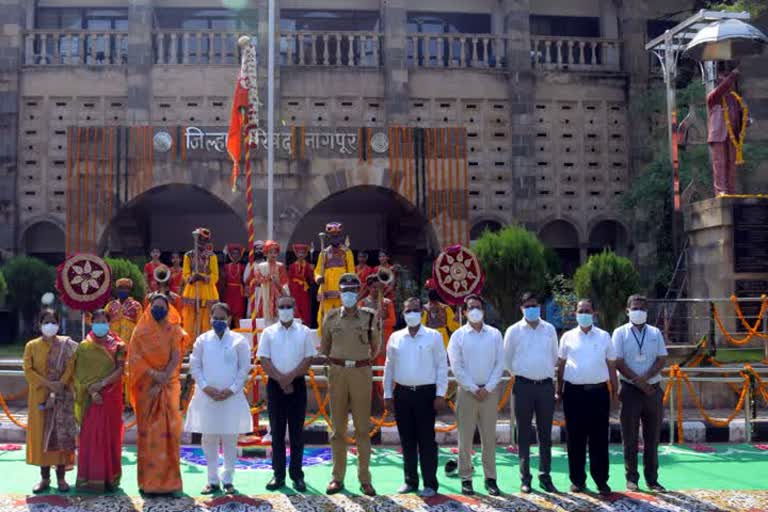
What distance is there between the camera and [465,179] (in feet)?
53.5

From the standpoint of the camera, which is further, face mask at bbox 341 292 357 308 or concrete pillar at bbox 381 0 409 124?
concrete pillar at bbox 381 0 409 124

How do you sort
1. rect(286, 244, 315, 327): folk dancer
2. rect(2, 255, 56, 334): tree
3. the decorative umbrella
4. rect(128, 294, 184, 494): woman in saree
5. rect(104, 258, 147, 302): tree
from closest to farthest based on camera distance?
rect(128, 294, 184, 494): woman in saree
rect(286, 244, 315, 327): folk dancer
rect(104, 258, 147, 302): tree
the decorative umbrella
rect(2, 255, 56, 334): tree

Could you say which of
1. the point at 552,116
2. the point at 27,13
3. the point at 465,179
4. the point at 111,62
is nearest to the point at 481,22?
the point at 552,116

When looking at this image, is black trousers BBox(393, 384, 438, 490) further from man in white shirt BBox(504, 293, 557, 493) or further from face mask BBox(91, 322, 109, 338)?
face mask BBox(91, 322, 109, 338)

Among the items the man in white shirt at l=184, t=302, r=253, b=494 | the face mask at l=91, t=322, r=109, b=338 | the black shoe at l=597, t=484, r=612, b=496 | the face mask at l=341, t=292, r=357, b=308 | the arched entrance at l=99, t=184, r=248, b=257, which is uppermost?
the arched entrance at l=99, t=184, r=248, b=257

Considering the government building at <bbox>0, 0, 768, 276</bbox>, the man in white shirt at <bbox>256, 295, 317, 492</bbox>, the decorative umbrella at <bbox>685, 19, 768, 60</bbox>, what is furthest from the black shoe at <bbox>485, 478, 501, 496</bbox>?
the government building at <bbox>0, 0, 768, 276</bbox>

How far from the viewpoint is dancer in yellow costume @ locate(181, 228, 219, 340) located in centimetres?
1173

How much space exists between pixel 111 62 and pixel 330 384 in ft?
49.8

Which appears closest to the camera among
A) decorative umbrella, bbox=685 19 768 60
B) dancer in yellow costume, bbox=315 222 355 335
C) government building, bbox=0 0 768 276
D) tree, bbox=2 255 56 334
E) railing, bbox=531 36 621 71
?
dancer in yellow costume, bbox=315 222 355 335

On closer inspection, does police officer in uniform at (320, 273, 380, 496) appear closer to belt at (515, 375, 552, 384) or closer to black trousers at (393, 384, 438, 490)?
black trousers at (393, 384, 438, 490)

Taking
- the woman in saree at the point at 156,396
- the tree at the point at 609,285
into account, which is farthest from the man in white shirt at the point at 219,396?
the tree at the point at 609,285

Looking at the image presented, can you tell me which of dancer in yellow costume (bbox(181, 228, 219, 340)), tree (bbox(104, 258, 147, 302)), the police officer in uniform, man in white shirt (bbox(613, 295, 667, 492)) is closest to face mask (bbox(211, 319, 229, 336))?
the police officer in uniform

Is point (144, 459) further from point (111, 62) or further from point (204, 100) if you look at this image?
point (111, 62)

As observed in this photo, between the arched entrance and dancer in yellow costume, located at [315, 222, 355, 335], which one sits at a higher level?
the arched entrance
